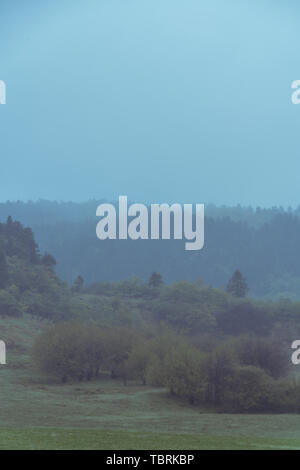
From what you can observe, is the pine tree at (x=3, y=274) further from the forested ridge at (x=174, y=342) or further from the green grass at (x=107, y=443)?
the green grass at (x=107, y=443)

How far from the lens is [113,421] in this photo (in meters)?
24.5

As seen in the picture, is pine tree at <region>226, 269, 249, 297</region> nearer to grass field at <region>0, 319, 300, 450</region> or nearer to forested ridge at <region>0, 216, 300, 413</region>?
forested ridge at <region>0, 216, 300, 413</region>

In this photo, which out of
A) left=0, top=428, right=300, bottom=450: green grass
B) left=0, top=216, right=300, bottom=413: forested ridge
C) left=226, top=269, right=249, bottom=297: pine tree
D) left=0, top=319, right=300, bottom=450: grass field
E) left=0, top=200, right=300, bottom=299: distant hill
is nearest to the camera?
left=0, top=428, right=300, bottom=450: green grass

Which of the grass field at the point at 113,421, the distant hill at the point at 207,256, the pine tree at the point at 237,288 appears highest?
the distant hill at the point at 207,256

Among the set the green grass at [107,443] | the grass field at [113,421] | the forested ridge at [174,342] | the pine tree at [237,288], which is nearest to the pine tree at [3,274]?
the forested ridge at [174,342]

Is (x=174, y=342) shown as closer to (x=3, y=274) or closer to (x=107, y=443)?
(x=107, y=443)

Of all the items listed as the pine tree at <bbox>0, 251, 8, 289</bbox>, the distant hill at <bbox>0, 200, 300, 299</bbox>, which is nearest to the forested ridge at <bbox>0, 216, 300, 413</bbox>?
the pine tree at <bbox>0, 251, 8, 289</bbox>

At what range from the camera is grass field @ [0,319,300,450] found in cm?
1422

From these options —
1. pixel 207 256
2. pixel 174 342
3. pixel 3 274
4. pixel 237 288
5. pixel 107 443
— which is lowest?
pixel 174 342

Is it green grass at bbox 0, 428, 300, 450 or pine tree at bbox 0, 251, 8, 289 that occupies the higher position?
pine tree at bbox 0, 251, 8, 289

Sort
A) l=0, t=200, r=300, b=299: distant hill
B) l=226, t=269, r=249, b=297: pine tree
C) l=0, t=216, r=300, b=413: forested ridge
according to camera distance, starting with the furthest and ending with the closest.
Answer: l=0, t=200, r=300, b=299: distant hill
l=226, t=269, r=249, b=297: pine tree
l=0, t=216, r=300, b=413: forested ridge

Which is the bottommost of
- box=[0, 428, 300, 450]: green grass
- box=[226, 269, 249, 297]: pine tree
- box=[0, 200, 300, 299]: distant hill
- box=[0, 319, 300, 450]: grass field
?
box=[0, 319, 300, 450]: grass field

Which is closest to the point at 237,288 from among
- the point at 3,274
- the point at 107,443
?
the point at 3,274

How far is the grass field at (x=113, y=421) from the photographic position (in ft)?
46.6
